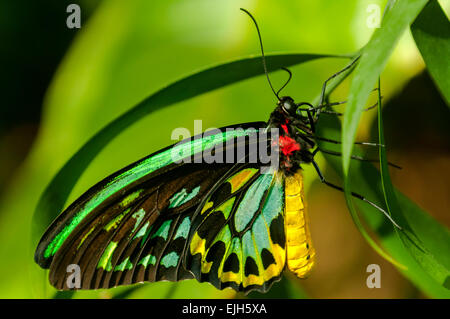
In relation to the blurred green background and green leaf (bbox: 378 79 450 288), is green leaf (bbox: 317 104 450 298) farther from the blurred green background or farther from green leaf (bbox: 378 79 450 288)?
the blurred green background

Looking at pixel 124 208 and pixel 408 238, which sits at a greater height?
pixel 124 208

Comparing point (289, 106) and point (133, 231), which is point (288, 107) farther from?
point (133, 231)

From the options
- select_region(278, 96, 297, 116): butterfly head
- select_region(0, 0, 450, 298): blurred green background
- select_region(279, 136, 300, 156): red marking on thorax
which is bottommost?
Answer: select_region(279, 136, 300, 156): red marking on thorax

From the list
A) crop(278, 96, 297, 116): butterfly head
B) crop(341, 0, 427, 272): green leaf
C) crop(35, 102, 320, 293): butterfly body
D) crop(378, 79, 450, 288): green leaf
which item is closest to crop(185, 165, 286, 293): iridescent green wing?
crop(35, 102, 320, 293): butterfly body

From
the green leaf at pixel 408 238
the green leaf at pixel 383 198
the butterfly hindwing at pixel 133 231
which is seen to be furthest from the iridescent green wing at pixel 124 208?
the green leaf at pixel 408 238

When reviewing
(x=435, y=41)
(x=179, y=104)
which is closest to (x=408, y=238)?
(x=435, y=41)

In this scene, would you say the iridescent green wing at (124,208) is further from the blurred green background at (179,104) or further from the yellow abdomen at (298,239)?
the blurred green background at (179,104)

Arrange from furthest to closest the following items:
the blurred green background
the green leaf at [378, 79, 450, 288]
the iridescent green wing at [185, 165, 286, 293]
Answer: the blurred green background → the iridescent green wing at [185, 165, 286, 293] → the green leaf at [378, 79, 450, 288]

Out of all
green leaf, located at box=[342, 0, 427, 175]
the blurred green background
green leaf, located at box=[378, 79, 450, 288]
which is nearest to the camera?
green leaf, located at box=[342, 0, 427, 175]
